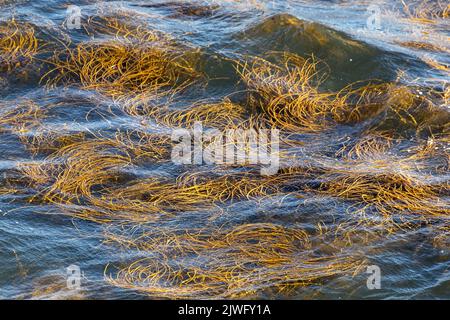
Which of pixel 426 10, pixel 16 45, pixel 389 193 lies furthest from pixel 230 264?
pixel 426 10

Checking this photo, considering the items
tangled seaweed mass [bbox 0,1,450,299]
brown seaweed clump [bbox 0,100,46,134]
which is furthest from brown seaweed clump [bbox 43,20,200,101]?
brown seaweed clump [bbox 0,100,46,134]

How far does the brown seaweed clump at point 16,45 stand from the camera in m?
7.99

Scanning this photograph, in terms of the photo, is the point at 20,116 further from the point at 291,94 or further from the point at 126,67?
the point at 291,94

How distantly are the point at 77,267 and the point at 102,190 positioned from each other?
1.07 metres

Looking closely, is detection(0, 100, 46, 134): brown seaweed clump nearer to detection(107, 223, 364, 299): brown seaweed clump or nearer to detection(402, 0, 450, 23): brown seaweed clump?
detection(107, 223, 364, 299): brown seaweed clump

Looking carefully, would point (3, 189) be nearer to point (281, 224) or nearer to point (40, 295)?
point (40, 295)

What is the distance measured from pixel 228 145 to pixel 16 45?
2.92 m

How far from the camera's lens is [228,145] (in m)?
6.90

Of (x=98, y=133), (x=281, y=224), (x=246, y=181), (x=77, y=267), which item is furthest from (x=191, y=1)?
(x=77, y=267)

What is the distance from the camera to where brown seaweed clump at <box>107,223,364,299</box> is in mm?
5023

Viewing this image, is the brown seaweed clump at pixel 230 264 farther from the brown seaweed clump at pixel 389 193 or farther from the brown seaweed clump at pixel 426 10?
the brown seaweed clump at pixel 426 10

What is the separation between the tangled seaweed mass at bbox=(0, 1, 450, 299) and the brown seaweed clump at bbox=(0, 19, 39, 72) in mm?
21

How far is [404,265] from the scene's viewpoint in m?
5.34

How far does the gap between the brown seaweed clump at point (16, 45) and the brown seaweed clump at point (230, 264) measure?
325 cm
